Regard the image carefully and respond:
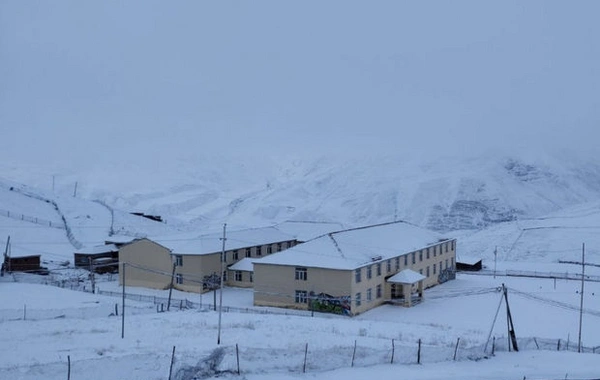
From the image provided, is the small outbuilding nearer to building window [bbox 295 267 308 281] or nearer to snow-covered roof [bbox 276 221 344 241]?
snow-covered roof [bbox 276 221 344 241]

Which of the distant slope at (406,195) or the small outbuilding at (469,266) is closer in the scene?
the small outbuilding at (469,266)

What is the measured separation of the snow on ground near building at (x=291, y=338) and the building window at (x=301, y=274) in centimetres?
256

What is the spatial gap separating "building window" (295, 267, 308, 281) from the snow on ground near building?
8.41ft

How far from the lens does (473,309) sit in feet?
106

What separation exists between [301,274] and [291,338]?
1137 centimetres

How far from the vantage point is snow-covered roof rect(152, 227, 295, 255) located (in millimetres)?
38312

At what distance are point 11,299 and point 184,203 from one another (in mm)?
100093

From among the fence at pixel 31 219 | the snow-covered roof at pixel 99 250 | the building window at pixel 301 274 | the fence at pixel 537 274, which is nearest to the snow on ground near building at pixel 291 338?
the building window at pixel 301 274

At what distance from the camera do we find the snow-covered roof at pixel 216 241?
38312 millimetres

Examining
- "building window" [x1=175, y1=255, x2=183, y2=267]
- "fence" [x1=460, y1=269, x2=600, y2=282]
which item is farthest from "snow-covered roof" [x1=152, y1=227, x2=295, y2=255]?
"fence" [x1=460, y1=269, x2=600, y2=282]

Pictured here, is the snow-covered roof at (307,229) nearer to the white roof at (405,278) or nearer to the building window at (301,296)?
the white roof at (405,278)

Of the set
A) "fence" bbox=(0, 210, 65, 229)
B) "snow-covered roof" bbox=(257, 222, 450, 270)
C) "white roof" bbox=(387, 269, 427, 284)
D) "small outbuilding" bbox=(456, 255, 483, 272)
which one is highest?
"snow-covered roof" bbox=(257, 222, 450, 270)

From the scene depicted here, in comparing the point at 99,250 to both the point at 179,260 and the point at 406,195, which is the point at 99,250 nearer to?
the point at 179,260

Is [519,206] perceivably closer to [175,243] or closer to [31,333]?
[175,243]
